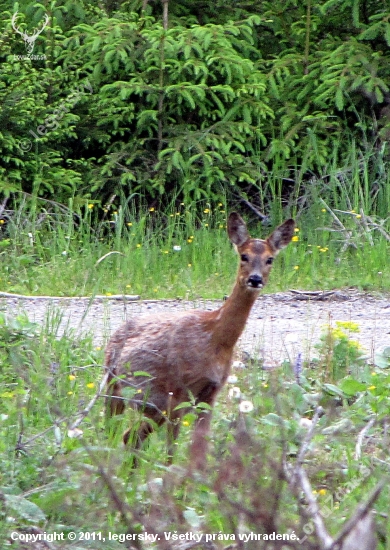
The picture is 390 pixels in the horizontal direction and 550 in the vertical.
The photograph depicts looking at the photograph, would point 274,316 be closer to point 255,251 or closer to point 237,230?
point 237,230

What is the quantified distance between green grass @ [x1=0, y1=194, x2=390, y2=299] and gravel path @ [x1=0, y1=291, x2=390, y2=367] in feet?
1.24

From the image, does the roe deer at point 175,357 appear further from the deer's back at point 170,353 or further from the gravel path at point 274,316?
the gravel path at point 274,316

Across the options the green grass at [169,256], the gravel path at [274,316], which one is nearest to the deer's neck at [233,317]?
the gravel path at [274,316]

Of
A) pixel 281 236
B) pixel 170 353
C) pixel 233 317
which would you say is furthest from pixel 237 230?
pixel 170 353

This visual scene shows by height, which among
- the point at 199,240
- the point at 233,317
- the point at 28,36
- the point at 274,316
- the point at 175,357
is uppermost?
the point at 28,36

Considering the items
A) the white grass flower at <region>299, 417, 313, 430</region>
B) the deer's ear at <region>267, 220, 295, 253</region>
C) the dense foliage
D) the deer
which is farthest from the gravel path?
the deer

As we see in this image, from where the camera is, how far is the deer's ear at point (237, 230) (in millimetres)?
7047

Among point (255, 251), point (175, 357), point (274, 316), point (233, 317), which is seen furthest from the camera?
point (274, 316)

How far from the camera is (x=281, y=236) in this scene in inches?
276

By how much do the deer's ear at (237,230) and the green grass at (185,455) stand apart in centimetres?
93

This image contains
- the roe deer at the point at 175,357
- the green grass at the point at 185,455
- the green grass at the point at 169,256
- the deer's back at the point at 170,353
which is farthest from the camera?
the green grass at the point at 169,256

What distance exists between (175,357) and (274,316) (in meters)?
2.97

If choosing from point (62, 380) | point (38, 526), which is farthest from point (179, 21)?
point (38, 526)

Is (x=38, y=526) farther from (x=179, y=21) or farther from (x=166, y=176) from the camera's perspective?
(x=179, y=21)
